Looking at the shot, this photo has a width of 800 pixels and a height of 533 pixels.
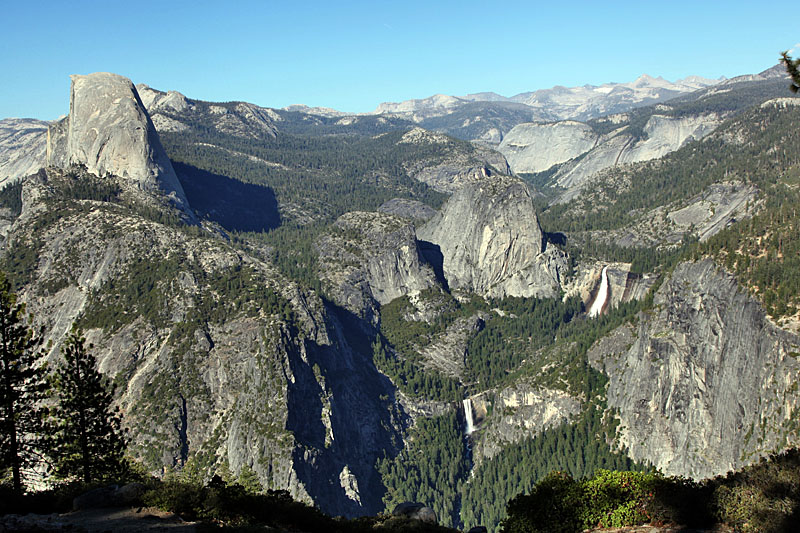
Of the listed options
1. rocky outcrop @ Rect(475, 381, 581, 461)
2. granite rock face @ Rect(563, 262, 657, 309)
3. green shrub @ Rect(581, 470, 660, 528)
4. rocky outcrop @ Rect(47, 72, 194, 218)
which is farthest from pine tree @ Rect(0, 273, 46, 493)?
granite rock face @ Rect(563, 262, 657, 309)

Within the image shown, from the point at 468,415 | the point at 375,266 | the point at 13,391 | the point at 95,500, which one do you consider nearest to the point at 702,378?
the point at 468,415

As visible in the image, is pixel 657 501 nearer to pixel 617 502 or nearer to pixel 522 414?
pixel 617 502

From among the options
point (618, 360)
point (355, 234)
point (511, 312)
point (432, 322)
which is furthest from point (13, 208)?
point (618, 360)

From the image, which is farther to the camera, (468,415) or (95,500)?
(468,415)

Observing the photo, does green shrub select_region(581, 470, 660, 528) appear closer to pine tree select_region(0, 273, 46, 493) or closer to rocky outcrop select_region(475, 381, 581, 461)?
pine tree select_region(0, 273, 46, 493)

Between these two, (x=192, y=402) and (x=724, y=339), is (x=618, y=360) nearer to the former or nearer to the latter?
(x=724, y=339)

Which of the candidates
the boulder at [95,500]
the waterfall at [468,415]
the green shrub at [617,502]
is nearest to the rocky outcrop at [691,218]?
the waterfall at [468,415]

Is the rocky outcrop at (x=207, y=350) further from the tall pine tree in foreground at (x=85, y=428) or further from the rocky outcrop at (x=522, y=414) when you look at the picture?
the tall pine tree in foreground at (x=85, y=428)
